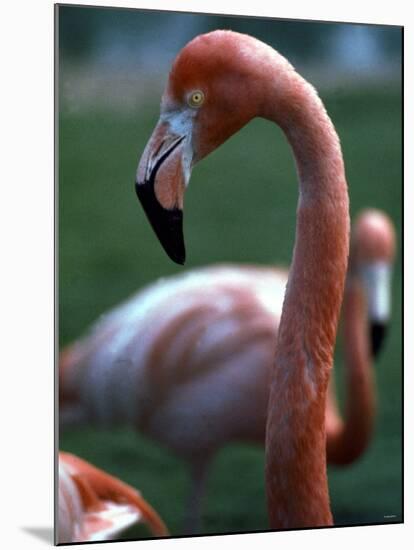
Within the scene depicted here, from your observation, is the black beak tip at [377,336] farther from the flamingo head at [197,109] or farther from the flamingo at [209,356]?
the flamingo head at [197,109]

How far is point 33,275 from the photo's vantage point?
4062 millimetres

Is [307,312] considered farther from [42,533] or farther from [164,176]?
[42,533]

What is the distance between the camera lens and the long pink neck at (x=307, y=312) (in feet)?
11.5

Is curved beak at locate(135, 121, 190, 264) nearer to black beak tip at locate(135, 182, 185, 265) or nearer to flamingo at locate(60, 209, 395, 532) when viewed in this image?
black beak tip at locate(135, 182, 185, 265)

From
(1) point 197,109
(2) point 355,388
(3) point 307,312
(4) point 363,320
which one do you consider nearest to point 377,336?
(4) point 363,320

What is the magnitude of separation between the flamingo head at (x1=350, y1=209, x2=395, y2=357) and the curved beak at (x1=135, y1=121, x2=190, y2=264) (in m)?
1.00

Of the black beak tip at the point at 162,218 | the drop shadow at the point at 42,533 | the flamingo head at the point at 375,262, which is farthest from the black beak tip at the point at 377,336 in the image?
the drop shadow at the point at 42,533

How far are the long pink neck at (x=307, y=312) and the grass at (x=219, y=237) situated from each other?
74 cm

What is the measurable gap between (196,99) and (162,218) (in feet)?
1.21

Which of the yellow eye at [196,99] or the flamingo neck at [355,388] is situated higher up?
the yellow eye at [196,99]

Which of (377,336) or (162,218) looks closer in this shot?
(162,218)

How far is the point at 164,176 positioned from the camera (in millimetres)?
3689

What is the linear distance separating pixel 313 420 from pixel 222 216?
39.6 inches

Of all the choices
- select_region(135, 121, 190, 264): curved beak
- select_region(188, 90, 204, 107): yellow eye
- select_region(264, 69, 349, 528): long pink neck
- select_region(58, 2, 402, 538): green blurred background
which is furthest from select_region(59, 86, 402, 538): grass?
select_region(264, 69, 349, 528): long pink neck
